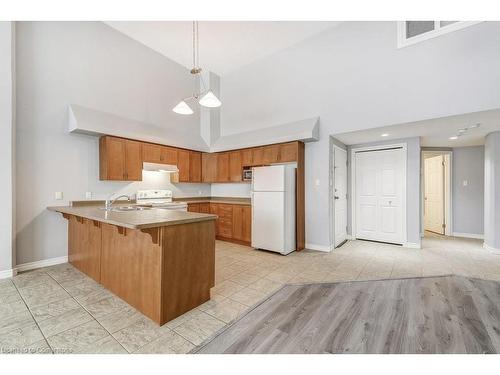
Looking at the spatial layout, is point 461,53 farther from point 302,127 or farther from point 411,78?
point 302,127

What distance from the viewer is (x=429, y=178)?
253 inches

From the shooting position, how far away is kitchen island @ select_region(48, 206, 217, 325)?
1928 millimetres

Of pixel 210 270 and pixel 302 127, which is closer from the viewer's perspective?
pixel 210 270

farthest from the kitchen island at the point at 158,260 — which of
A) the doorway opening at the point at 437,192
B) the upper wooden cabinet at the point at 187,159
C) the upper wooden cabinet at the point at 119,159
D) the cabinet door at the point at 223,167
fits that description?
the doorway opening at the point at 437,192

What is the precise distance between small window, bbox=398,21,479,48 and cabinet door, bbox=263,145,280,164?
2.61 metres

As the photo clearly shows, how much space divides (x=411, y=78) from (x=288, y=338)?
13.3 feet

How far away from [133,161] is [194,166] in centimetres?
157

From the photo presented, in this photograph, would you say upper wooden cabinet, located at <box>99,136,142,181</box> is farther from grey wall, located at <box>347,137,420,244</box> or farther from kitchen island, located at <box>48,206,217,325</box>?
grey wall, located at <box>347,137,420,244</box>

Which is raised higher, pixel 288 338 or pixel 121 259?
pixel 121 259

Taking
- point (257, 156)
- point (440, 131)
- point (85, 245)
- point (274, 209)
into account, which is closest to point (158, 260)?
point (85, 245)

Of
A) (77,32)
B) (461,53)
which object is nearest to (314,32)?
(461,53)

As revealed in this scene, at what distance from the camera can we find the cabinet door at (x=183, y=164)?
507 centimetres

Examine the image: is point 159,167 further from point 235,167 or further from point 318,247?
point 318,247

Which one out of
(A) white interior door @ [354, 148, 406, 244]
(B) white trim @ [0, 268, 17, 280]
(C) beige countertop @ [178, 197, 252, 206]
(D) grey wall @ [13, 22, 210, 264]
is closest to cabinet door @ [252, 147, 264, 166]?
(C) beige countertop @ [178, 197, 252, 206]
